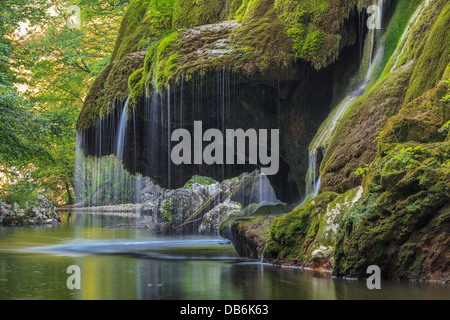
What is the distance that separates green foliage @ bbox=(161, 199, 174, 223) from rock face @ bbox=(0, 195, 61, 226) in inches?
308

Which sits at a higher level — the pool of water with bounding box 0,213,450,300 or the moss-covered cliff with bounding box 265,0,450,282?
the moss-covered cliff with bounding box 265,0,450,282

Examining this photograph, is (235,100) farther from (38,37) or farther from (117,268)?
(38,37)

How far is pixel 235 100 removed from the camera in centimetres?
1324

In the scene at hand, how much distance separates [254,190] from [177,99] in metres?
8.74

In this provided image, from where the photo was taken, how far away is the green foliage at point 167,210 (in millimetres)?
23259

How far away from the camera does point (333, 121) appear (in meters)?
10.6

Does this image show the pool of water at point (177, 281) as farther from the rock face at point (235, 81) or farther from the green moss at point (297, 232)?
the rock face at point (235, 81)

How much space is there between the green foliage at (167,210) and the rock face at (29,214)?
7823mm

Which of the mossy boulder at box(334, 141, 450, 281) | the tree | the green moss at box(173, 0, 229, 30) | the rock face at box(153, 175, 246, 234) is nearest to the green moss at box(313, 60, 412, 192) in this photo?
the mossy boulder at box(334, 141, 450, 281)

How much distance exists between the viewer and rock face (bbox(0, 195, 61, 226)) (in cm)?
2554

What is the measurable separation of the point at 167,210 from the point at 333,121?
46.4 feet

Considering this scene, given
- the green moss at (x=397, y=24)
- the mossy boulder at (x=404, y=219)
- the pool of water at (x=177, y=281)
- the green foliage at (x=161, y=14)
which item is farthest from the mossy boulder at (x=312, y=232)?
the green foliage at (x=161, y=14)

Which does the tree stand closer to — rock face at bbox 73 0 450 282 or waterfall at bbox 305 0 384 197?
rock face at bbox 73 0 450 282
